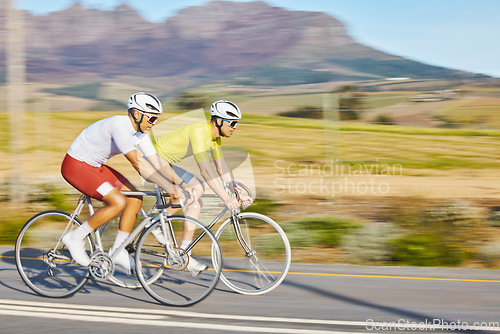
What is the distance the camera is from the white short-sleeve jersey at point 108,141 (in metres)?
4.87

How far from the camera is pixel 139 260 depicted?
17.0 feet

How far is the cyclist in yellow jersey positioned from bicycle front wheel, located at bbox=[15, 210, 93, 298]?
2.81 ft

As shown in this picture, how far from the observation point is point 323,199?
1148 cm

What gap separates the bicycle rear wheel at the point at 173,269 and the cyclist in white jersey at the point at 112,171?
0.17 m

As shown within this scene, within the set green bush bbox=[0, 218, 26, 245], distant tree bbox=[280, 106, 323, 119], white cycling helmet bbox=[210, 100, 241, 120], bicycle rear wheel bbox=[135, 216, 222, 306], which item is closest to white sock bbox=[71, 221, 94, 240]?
bicycle rear wheel bbox=[135, 216, 222, 306]

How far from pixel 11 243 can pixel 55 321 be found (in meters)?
4.41

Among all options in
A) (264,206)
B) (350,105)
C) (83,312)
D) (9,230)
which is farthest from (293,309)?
(350,105)

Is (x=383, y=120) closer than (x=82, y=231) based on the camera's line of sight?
No

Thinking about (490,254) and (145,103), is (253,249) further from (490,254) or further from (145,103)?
(490,254)

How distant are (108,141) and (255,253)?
1.76 m

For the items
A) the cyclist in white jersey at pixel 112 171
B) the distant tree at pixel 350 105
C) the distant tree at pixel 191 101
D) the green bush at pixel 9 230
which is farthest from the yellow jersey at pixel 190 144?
the distant tree at pixel 191 101

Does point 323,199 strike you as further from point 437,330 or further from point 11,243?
point 437,330

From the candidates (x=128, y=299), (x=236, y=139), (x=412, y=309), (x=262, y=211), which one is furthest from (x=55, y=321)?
(x=236, y=139)

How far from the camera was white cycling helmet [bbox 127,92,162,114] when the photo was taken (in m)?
4.89
